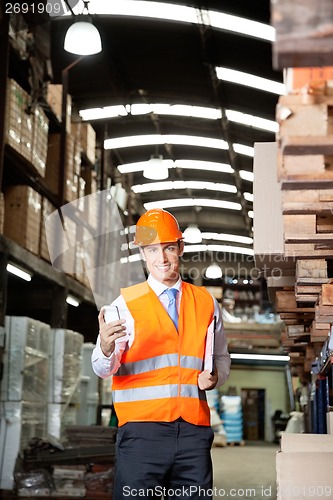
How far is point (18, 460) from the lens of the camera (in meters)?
9.04

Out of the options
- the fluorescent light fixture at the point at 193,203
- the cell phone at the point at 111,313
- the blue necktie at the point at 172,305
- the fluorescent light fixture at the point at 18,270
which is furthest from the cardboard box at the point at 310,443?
the fluorescent light fixture at the point at 193,203

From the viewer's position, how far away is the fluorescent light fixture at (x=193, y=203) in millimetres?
22219

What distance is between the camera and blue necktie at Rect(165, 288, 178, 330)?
3.71 meters

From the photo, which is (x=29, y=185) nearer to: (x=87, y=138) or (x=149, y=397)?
(x=87, y=138)

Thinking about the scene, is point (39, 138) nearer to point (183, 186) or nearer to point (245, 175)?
point (245, 175)

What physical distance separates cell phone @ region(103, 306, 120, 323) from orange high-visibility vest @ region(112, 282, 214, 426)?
0.09 metres

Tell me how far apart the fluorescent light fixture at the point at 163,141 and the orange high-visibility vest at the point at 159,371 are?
529 inches

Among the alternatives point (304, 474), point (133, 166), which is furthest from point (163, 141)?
point (304, 474)

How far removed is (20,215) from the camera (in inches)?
385

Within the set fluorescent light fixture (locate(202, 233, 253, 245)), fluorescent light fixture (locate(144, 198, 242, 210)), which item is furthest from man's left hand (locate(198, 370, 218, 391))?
fluorescent light fixture (locate(202, 233, 253, 245))

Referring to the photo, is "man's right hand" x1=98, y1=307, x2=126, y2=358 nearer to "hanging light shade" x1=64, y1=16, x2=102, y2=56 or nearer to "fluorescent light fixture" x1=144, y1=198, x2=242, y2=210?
"hanging light shade" x1=64, y1=16, x2=102, y2=56

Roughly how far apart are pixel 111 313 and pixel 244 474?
8281 millimetres

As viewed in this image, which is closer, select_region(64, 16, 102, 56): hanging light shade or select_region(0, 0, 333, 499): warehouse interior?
select_region(0, 0, 333, 499): warehouse interior

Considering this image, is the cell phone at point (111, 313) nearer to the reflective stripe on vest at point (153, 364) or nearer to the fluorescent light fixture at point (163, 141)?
the reflective stripe on vest at point (153, 364)
